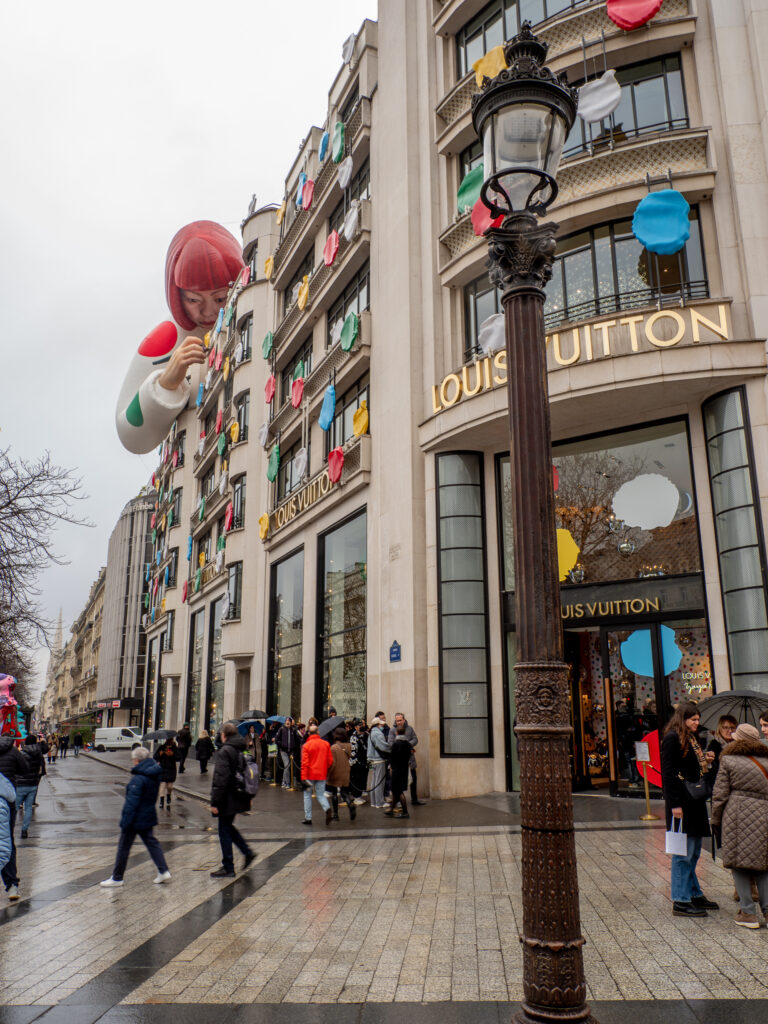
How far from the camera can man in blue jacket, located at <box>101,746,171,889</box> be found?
9.04 m

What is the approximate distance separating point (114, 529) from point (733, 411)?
4073 inches

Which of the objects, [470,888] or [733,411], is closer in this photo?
[470,888]

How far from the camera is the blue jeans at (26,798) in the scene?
511 inches

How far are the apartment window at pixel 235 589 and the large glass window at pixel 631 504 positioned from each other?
19146 mm

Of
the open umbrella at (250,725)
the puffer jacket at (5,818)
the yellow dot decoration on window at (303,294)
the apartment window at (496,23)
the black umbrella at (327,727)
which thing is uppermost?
the apartment window at (496,23)

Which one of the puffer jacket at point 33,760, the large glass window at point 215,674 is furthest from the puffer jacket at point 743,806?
the large glass window at point 215,674

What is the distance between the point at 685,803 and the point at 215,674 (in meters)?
34.4

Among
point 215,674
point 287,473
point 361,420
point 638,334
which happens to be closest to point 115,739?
point 215,674

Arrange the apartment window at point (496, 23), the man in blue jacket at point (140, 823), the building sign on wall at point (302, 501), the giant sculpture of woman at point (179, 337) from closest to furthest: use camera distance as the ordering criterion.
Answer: the man in blue jacket at point (140, 823), the apartment window at point (496, 23), the building sign on wall at point (302, 501), the giant sculpture of woman at point (179, 337)

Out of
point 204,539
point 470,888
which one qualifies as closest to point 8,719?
point 470,888

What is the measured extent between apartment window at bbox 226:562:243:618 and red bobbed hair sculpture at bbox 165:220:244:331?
62.7 ft

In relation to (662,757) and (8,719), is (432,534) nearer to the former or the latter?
(8,719)

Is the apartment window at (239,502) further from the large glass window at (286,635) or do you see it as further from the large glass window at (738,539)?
the large glass window at (738,539)

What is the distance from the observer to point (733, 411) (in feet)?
46.5
